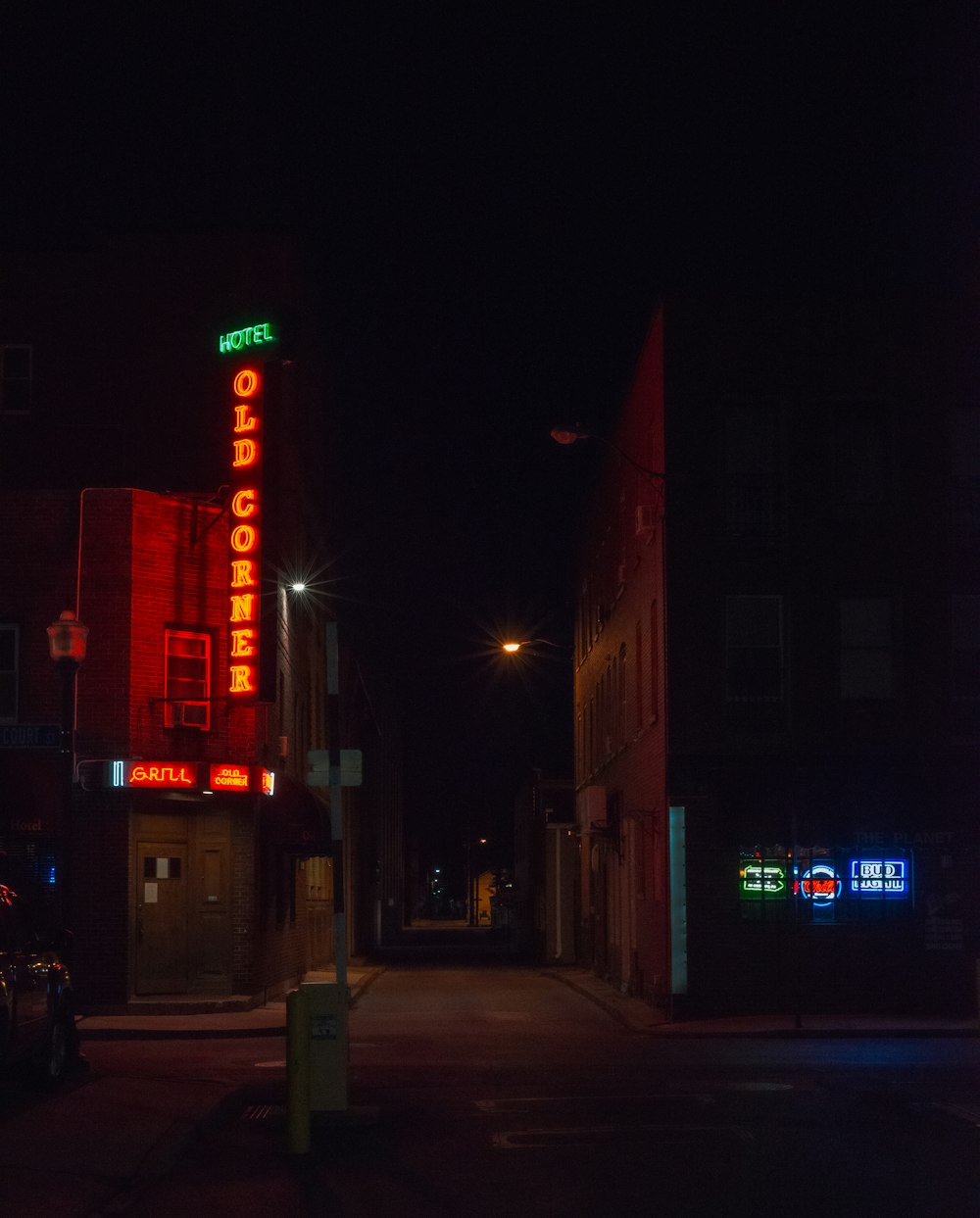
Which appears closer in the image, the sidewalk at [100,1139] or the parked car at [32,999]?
the sidewalk at [100,1139]

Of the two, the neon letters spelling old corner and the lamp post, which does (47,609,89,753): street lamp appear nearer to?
the lamp post

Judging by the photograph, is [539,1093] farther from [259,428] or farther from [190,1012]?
[259,428]

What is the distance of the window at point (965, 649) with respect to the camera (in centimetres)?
2558

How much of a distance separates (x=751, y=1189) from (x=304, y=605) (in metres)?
24.8

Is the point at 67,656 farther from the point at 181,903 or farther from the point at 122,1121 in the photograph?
the point at 122,1121

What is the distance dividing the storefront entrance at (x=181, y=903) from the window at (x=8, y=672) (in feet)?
8.38

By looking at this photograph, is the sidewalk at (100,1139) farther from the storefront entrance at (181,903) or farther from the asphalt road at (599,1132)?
the storefront entrance at (181,903)

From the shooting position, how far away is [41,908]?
2469cm

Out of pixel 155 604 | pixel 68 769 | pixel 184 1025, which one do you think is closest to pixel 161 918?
pixel 184 1025

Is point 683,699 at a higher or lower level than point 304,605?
lower

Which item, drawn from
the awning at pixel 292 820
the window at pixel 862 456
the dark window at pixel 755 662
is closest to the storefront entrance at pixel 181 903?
the awning at pixel 292 820

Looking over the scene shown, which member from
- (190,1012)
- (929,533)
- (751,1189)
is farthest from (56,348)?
(751,1189)

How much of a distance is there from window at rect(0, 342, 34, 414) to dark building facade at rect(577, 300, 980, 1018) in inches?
429

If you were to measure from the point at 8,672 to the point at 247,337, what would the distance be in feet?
21.6
